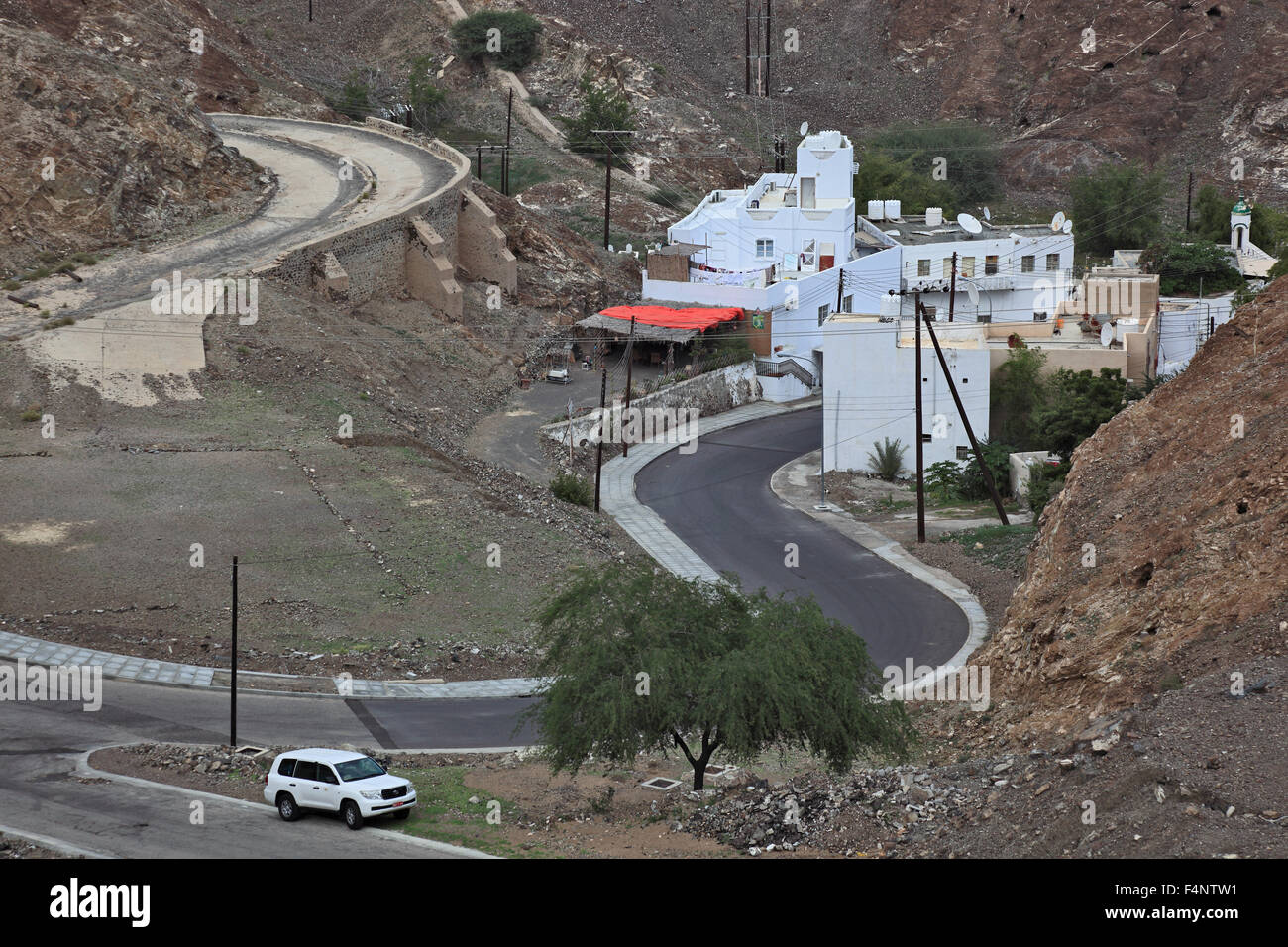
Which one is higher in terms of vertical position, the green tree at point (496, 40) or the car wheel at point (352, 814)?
the green tree at point (496, 40)

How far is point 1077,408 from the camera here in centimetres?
4353

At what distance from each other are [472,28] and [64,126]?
45165 mm

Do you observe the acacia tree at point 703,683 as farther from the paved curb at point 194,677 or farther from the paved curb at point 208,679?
the paved curb at point 194,677

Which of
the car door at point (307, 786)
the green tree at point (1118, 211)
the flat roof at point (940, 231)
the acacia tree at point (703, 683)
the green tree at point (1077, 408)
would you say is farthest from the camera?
the green tree at point (1118, 211)

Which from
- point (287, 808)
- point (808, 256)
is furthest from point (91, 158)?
point (287, 808)

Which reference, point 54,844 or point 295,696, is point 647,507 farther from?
point 54,844

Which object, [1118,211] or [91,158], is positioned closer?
[91,158]

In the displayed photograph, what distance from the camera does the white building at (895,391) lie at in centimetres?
4666

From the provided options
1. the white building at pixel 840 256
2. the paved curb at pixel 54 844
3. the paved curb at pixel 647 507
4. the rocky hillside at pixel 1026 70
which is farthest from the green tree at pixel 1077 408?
the rocky hillside at pixel 1026 70

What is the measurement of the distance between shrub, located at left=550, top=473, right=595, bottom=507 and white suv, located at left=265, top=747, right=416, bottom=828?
22833 mm

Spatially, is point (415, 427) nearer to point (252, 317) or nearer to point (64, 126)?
point (252, 317)

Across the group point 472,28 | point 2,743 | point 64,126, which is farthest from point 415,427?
point 472,28

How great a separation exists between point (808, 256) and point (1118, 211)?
24720 millimetres

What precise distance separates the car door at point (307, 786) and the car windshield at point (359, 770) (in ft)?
1.09
